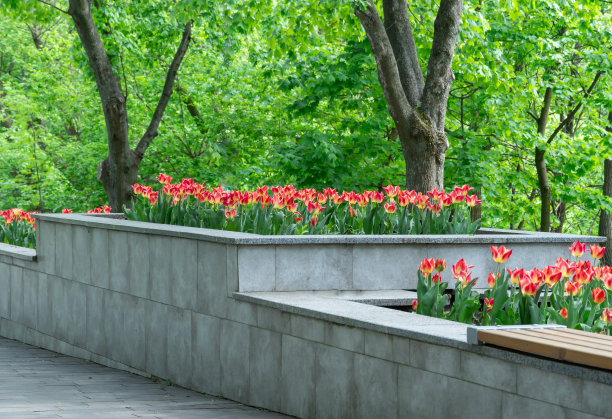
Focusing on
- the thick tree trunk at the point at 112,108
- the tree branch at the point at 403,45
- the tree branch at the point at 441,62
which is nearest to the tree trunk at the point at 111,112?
the thick tree trunk at the point at 112,108

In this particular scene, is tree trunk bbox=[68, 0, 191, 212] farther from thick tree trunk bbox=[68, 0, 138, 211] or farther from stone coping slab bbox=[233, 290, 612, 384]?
stone coping slab bbox=[233, 290, 612, 384]

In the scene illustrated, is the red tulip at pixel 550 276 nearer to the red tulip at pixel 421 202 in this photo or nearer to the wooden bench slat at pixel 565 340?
the wooden bench slat at pixel 565 340

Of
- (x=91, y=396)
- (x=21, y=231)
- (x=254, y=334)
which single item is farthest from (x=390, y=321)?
(x=21, y=231)

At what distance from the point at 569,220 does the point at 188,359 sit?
26818 millimetres

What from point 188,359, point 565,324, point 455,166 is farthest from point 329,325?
point 455,166

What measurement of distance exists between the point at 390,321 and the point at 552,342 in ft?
4.67

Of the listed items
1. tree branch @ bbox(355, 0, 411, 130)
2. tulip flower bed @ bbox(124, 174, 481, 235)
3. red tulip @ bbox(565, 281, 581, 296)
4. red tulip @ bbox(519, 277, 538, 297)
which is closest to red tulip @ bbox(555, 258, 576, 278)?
red tulip @ bbox(565, 281, 581, 296)

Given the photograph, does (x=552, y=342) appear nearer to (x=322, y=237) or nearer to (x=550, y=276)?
(x=550, y=276)

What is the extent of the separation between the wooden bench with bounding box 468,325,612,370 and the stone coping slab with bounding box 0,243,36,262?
25.0 feet

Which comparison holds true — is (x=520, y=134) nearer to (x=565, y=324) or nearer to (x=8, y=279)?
(x=8, y=279)

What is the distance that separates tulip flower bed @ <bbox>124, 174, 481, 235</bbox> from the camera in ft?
27.2

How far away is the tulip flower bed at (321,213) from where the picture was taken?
8305 millimetres

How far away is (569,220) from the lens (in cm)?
3241

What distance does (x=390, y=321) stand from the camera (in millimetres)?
5441
